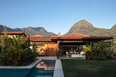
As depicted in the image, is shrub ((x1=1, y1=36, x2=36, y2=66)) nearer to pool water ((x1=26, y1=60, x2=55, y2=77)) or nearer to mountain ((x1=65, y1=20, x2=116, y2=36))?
pool water ((x1=26, y1=60, x2=55, y2=77))

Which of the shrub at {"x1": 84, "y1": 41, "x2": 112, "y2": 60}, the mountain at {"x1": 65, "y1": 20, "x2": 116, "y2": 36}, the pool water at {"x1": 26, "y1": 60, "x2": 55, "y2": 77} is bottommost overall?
the pool water at {"x1": 26, "y1": 60, "x2": 55, "y2": 77}

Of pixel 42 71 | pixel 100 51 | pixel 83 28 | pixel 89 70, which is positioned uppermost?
pixel 83 28

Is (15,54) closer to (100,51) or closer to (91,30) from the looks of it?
(100,51)

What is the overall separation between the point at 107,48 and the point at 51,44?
9623mm

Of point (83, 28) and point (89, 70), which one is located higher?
point (83, 28)

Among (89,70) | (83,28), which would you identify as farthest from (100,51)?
(83,28)

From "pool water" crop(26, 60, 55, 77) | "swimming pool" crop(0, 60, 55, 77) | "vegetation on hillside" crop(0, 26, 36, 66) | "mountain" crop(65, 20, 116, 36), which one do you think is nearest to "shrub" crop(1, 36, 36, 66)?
"vegetation on hillside" crop(0, 26, 36, 66)

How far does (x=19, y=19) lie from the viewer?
39.6 m

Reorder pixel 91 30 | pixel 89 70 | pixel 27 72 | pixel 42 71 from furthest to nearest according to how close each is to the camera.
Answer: pixel 91 30
pixel 42 71
pixel 27 72
pixel 89 70

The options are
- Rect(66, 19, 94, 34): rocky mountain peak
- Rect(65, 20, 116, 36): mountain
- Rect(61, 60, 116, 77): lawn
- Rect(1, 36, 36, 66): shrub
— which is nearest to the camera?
Rect(61, 60, 116, 77): lawn

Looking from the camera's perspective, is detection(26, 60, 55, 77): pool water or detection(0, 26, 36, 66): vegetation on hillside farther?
detection(0, 26, 36, 66): vegetation on hillside

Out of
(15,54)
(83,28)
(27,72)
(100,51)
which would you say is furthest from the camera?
(83,28)

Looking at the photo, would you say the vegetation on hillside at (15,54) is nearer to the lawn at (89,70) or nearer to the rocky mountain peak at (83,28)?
the lawn at (89,70)

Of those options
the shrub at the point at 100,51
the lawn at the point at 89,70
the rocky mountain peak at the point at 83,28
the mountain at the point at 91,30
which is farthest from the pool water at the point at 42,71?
the rocky mountain peak at the point at 83,28
